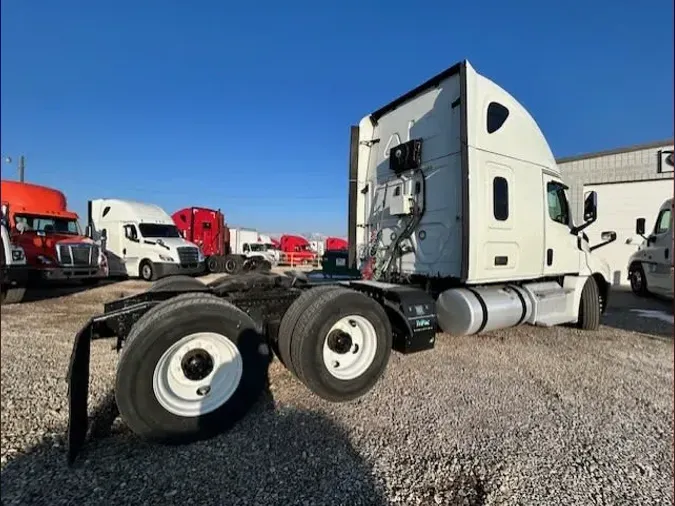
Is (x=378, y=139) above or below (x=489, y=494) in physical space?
above

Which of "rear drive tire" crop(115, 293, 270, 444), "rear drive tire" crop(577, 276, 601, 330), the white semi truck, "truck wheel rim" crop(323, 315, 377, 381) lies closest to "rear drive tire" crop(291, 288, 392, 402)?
"truck wheel rim" crop(323, 315, 377, 381)

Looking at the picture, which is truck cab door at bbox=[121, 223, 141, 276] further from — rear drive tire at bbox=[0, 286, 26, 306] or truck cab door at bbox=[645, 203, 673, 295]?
truck cab door at bbox=[645, 203, 673, 295]

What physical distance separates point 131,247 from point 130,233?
0.59 m

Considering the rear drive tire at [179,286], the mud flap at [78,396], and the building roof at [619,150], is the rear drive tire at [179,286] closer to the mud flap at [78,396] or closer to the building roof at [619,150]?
the mud flap at [78,396]

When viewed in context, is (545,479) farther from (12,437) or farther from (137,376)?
(12,437)

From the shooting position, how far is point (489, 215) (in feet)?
15.4

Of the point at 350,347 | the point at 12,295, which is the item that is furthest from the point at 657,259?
the point at 12,295

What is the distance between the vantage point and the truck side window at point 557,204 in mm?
5699

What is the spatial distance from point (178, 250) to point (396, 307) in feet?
41.2

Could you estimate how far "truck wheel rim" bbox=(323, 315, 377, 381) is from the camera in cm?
354

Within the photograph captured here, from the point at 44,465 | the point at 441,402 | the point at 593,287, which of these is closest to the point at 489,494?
the point at 441,402

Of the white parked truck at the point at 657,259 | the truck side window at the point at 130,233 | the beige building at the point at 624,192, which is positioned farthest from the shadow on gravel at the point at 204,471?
the beige building at the point at 624,192

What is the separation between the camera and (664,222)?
1012cm

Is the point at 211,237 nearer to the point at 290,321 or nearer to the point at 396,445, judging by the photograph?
the point at 290,321
